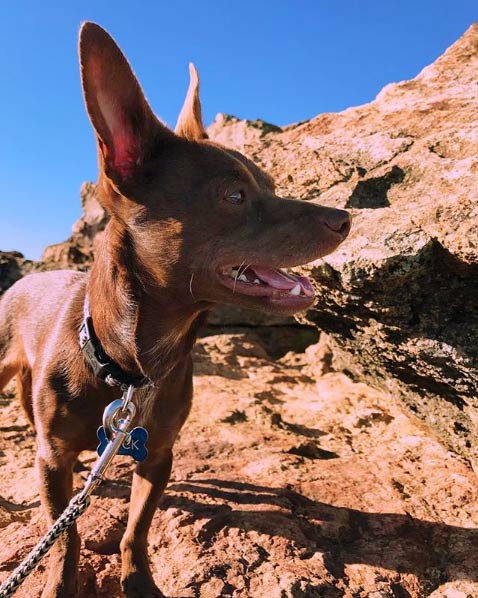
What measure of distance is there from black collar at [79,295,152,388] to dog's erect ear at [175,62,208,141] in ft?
4.13

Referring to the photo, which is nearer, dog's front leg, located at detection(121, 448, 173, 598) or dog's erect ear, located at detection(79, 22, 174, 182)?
dog's erect ear, located at detection(79, 22, 174, 182)

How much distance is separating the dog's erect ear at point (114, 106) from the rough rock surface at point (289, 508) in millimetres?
1988

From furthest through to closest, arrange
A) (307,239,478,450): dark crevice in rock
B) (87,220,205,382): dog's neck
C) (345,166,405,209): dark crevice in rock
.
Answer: (345,166,405,209): dark crevice in rock → (307,239,478,450): dark crevice in rock → (87,220,205,382): dog's neck

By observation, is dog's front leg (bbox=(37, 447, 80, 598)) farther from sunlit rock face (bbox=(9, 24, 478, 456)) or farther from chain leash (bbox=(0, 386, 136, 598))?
sunlit rock face (bbox=(9, 24, 478, 456))

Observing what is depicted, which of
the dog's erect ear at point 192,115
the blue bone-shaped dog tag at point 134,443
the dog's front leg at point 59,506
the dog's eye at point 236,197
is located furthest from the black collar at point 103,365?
the dog's erect ear at point 192,115

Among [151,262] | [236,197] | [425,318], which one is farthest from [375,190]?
[151,262]

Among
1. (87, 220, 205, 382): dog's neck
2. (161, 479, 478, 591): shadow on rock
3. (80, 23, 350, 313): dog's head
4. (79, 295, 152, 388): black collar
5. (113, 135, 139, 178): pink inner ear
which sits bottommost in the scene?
(161, 479, 478, 591): shadow on rock

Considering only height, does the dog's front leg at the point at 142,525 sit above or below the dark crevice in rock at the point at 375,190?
below

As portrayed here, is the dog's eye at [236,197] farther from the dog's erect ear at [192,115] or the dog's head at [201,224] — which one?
the dog's erect ear at [192,115]

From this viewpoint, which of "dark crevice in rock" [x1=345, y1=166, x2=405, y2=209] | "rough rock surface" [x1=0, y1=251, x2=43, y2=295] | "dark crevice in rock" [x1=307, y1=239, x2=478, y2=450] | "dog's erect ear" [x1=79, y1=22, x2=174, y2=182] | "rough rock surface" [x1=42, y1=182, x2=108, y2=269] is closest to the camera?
"dog's erect ear" [x1=79, y1=22, x2=174, y2=182]

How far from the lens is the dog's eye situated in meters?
2.75

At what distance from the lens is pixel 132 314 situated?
110 inches

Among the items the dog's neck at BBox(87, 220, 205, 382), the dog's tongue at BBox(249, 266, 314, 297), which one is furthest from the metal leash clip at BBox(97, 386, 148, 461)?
the dog's tongue at BBox(249, 266, 314, 297)

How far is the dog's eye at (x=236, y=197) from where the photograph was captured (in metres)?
2.75
